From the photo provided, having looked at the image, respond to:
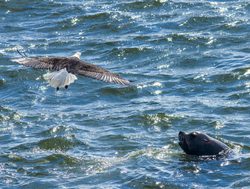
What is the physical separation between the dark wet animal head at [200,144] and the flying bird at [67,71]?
1546 millimetres

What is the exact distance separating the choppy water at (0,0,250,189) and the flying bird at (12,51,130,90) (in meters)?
1.42

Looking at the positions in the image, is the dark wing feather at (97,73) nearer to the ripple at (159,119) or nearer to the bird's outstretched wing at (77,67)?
the bird's outstretched wing at (77,67)

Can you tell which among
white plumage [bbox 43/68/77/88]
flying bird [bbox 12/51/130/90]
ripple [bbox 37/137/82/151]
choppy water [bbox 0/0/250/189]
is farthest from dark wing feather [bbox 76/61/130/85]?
ripple [bbox 37/137/82/151]

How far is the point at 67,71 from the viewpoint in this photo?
12.8m

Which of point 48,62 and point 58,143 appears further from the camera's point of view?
point 58,143

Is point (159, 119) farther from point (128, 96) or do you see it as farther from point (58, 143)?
point (58, 143)

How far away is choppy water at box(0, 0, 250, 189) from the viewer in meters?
13.4

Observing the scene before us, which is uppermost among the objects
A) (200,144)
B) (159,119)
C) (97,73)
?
(97,73)

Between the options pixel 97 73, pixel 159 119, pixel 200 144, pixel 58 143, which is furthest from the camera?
pixel 159 119

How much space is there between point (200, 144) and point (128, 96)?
13.5ft

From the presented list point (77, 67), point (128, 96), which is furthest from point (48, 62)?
point (128, 96)

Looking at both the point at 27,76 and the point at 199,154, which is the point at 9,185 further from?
the point at 27,76

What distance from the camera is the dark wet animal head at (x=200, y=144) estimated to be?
1370 centimetres

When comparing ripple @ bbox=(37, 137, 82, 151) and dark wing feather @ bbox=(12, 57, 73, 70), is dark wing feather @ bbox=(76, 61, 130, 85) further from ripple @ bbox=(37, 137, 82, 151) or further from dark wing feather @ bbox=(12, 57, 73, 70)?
ripple @ bbox=(37, 137, 82, 151)
